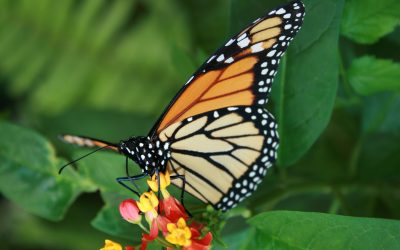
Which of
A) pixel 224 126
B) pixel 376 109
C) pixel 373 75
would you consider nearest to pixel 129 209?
pixel 224 126

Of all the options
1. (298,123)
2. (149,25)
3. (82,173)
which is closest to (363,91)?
(298,123)

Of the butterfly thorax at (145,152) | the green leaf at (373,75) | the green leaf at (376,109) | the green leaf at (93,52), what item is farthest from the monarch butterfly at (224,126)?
the green leaf at (93,52)

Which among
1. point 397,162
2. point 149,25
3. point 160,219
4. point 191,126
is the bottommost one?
point 397,162

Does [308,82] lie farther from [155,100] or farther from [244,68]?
[155,100]

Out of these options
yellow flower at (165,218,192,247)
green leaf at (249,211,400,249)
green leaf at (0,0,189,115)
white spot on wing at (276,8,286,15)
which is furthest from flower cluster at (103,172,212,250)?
green leaf at (0,0,189,115)

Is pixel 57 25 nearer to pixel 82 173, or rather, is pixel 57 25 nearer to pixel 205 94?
pixel 82 173

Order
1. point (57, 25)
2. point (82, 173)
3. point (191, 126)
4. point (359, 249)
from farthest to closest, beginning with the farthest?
point (57, 25)
point (82, 173)
point (191, 126)
point (359, 249)
